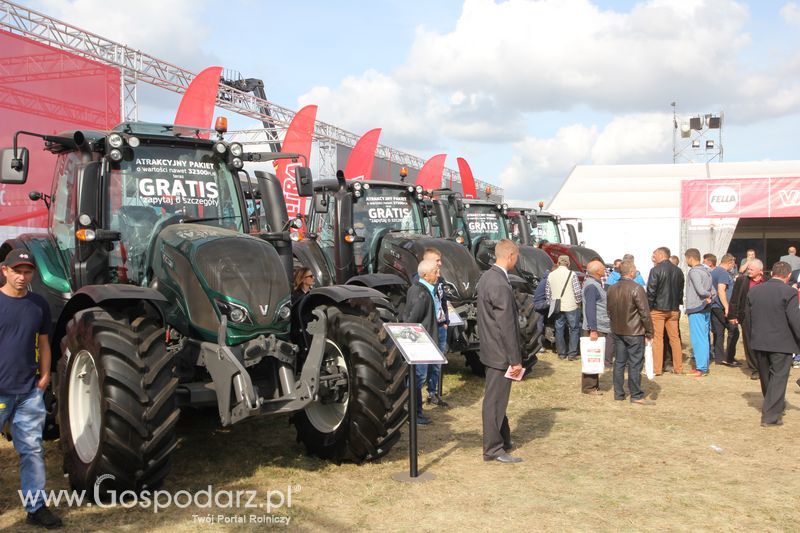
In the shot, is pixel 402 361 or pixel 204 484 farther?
pixel 402 361

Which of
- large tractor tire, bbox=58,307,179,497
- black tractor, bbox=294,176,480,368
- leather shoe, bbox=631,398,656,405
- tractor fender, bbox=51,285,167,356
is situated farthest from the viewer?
black tractor, bbox=294,176,480,368

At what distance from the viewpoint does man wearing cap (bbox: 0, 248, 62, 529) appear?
427cm

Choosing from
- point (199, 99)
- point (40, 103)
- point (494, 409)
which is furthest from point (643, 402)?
point (199, 99)

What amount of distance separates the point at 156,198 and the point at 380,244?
4.08 m

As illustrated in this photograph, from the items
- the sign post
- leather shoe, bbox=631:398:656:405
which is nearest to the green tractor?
the sign post

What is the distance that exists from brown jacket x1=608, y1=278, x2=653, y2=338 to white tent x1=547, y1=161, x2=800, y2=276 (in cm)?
1301

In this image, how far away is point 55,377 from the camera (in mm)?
5398

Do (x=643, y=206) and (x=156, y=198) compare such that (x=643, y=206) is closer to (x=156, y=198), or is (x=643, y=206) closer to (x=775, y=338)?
(x=775, y=338)

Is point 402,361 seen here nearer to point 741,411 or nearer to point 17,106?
point 741,411

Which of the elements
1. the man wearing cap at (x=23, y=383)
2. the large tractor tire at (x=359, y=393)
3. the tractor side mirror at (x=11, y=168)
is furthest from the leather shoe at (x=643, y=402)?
the tractor side mirror at (x=11, y=168)

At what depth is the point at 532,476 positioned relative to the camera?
18.2 ft

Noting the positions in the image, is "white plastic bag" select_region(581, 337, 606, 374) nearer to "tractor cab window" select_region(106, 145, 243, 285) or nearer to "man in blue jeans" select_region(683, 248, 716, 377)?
"man in blue jeans" select_region(683, 248, 716, 377)

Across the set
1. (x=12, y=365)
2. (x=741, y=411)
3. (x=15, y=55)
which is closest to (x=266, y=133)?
(x=15, y=55)

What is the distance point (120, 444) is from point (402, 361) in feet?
7.02
